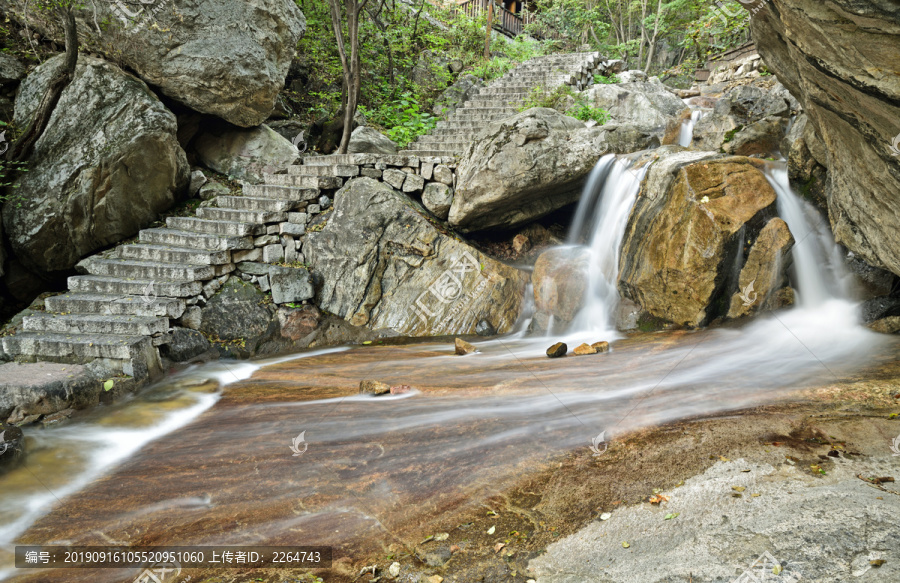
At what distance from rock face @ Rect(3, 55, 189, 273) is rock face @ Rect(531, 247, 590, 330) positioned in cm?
658

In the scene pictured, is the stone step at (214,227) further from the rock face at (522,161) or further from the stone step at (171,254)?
the rock face at (522,161)

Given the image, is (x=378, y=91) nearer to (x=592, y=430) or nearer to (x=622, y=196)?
(x=622, y=196)

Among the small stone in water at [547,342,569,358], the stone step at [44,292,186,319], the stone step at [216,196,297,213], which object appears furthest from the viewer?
the stone step at [216,196,297,213]

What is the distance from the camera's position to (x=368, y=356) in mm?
6934

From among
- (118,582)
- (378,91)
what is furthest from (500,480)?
(378,91)

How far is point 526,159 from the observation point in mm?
7883

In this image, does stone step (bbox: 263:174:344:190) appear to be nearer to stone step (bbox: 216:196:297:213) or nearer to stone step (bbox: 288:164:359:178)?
stone step (bbox: 288:164:359:178)

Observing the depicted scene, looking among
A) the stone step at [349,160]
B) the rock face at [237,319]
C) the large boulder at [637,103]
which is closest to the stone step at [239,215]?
the rock face at [237,319]

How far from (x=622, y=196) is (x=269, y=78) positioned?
262 inches

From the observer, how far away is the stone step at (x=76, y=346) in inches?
232

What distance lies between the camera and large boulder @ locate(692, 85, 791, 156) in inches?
302

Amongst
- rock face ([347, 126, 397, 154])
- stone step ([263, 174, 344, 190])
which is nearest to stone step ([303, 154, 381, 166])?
stone step ([263, 174, 344, 190])

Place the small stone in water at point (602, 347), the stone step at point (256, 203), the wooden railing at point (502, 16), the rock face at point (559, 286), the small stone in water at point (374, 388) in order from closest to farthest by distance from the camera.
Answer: the small stone in water at point (374, 388) → the small stone in water at point (602, 347) → the rock face at point (559, 286) → the stone step at point (256, 203) → the wooden railing at point (502, 16)

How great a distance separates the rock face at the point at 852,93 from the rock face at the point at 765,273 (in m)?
0.55
